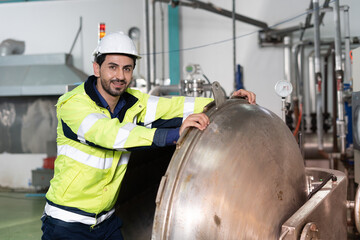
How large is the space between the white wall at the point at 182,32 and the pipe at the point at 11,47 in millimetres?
141

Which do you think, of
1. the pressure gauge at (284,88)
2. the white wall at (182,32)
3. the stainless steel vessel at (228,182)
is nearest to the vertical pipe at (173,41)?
the white wall at (182,32)

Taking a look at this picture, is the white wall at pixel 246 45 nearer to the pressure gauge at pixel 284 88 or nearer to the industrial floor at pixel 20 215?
the industrial floor at pixel 20 215

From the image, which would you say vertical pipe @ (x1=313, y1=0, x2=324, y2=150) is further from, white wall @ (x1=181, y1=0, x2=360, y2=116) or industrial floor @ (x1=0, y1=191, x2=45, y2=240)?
industrial floor @ (x1=0, y1=191, x2=45, y2=240)

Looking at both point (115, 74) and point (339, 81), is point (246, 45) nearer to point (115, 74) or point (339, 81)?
point (339, 81)

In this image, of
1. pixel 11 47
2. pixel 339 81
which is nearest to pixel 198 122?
pixel 339 81

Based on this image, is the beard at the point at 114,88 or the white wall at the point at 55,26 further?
the white wall at the point at 55,26

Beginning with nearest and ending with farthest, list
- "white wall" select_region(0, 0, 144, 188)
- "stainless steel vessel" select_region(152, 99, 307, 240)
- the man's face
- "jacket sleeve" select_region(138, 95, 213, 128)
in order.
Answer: "stainless steel vessel" select_region(152, 99, 307, 240)
the man's face
"jacket sleeve" select_region(138, 95, 213, 128)
"white wall" select_region(0, 0, 144, 188)

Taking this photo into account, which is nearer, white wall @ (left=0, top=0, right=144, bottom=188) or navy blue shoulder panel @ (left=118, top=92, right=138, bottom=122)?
navy blue shoulder panel @ (left=118, top=92, right=138, bottom=122)

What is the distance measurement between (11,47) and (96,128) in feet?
17.6

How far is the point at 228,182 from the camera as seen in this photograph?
4.07 feet

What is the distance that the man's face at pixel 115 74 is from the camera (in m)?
1.82

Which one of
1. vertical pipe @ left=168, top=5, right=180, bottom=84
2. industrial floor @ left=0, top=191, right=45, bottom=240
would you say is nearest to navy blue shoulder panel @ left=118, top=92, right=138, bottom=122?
industrial floor @ left=0, top=191, right=45, bottom=240

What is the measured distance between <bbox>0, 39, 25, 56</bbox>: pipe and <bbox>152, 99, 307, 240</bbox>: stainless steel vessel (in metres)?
5.48

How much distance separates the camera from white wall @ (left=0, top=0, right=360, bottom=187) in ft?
19.7
